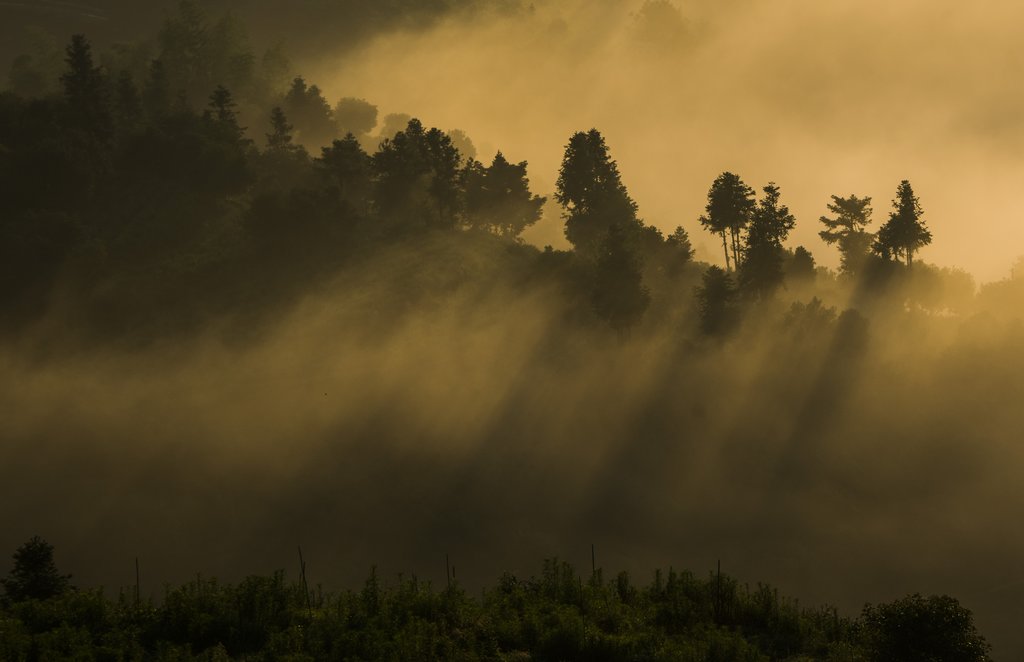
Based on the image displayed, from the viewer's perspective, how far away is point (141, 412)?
85.3 meters

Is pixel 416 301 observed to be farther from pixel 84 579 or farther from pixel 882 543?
pixel 882 543

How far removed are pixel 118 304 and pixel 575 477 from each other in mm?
55895

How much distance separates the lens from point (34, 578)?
1489 inches

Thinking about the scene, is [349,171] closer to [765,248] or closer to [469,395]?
[469,395]

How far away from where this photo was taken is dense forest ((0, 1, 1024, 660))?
37.8 metres

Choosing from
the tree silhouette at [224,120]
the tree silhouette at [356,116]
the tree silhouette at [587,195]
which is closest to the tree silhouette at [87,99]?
the tree silhouette at [224,120]

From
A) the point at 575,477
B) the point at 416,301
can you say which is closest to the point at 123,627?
the point at 575,477

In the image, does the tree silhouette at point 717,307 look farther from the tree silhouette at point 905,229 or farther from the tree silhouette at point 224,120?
the tree silhouette at point 224,120

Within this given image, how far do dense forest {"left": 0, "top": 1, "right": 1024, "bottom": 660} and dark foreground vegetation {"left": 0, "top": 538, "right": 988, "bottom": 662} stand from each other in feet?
0.58

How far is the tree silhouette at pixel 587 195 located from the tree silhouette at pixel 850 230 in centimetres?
2628

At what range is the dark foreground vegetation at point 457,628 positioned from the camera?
1176 inches

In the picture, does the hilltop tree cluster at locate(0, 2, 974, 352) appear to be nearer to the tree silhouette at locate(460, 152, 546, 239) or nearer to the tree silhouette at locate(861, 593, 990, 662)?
the tree silhouette at locate(460, 152, 546, 239)

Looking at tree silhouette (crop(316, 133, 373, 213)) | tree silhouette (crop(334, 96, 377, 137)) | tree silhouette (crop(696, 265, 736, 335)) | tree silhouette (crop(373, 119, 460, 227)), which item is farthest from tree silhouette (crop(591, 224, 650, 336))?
tree silhouette (crop(334, 96, 377, 137))

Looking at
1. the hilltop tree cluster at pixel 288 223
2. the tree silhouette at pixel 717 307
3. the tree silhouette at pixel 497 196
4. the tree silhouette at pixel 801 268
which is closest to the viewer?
the tree silhouette at pixel 717 307
